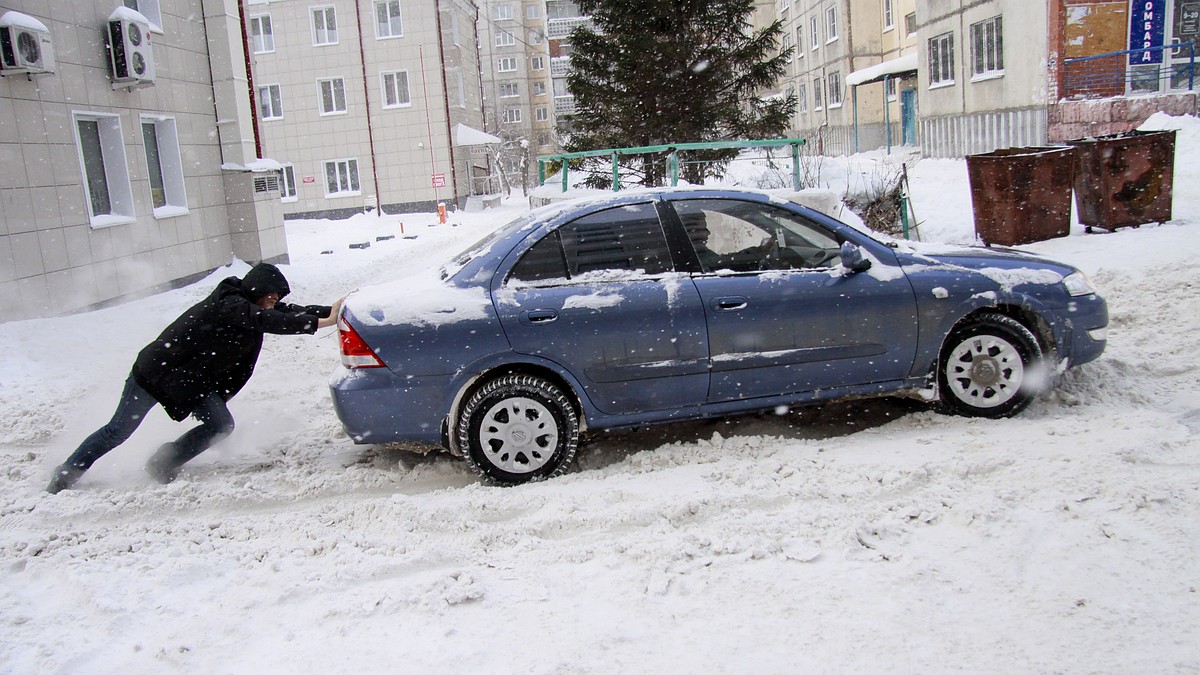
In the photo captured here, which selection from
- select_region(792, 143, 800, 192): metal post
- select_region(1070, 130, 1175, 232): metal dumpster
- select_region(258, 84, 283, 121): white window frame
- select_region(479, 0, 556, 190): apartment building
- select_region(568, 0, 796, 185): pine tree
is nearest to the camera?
select_region(1070, 130, 1175, 232): metal dumpster

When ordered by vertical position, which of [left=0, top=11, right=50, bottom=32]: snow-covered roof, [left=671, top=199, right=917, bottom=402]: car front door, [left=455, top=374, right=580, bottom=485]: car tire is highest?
[left=0, top=11, right=50, bottom=32]: snow-covered roof

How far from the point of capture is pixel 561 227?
17.3 feet

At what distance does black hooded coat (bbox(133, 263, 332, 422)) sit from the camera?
17.7 feet

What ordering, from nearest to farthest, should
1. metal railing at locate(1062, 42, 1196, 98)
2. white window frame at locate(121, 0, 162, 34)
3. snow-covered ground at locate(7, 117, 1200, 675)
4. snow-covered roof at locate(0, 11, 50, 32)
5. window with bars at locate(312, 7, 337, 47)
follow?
snow-covered ground at locate(7, 117, 1200, 675) → snow-covered roof at locate(0, 11, 50, 32) → white window frame at locate(121, 0, 162, 34) → metal railing at locate(1062, 42, 1196, 98) → window with bars at locate(312, 7, 337, 47)

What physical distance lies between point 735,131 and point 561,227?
1271cm

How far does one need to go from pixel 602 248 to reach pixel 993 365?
2.47m

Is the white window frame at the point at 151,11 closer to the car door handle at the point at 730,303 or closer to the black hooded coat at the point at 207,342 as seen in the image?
the black hooded coat at the point at 207,342

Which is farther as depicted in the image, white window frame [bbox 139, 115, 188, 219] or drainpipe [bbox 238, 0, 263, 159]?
drainpipe [bbox 238, 0, 263, 159]

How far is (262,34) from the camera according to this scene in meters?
33.5

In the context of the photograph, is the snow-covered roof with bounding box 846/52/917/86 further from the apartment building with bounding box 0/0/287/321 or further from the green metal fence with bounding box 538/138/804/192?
the apartment building with bounding box 0/0/287/321

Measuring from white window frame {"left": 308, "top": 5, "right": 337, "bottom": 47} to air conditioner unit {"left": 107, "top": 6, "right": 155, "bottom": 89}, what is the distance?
2142cm

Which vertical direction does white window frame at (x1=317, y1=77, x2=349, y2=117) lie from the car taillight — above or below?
above

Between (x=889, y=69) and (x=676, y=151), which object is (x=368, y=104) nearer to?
(x=889, y=69)


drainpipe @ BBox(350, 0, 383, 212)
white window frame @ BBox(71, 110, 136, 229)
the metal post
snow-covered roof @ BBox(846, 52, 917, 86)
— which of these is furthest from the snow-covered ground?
snow-covered roof @ BBox(846, 52, 917, 86)
